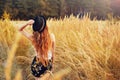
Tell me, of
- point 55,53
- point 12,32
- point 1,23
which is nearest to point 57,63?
point 55,53

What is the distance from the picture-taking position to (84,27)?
65.1 inches

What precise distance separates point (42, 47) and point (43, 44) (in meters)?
0.01

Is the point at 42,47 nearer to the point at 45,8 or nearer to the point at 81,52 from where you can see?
the point at 81,52

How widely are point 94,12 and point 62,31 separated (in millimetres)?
1207

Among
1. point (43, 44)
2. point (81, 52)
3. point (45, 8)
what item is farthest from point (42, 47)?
point (45, 8)

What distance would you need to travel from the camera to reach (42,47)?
1.39m

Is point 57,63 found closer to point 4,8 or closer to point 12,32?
point 12,32

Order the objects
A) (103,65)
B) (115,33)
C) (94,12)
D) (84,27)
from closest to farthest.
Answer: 1. (103,65)
2. (115,33)
3. (84,27)
4. (94,12)

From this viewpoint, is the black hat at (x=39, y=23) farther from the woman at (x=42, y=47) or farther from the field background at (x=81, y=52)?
the field background at (x=81, y=52)

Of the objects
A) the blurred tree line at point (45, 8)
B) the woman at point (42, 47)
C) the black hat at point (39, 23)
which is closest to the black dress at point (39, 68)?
→ the woman at point (42, 47)

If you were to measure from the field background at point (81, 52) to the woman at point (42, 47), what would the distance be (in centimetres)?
6

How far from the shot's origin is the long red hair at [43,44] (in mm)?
1378

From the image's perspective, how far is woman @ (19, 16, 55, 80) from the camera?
4.42ft

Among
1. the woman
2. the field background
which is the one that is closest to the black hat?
the woman
